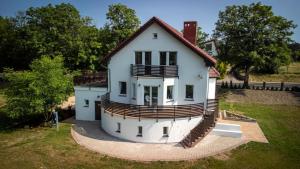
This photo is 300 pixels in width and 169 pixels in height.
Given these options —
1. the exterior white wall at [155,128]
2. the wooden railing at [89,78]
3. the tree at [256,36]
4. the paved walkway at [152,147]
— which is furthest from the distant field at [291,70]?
the exterior white wall at [155,128]

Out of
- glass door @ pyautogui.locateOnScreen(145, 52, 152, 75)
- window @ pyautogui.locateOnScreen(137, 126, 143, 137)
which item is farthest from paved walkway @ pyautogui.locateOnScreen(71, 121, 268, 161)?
glass door @ pyautogui.locateOnScreen(145, 52, 152, 75)

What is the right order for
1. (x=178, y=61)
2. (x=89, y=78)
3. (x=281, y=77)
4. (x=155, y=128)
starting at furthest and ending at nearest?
1. (x=281, y=77)
2. (x=89, y=78)
3. (x=178, y=61)
4. (x=155, y=128)

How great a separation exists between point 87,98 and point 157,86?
8.35 m

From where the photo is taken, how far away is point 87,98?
24.9 metres

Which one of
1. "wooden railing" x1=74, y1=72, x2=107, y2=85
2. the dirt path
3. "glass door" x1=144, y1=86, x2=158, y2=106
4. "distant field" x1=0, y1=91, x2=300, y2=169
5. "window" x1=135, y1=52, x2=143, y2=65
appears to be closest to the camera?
"distant field" x1=0, y1=91, x2=300, y2=169

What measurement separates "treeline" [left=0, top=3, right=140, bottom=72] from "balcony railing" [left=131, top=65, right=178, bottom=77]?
821 inches

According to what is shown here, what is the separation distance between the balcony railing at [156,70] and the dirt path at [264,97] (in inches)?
651

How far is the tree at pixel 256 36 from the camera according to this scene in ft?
119

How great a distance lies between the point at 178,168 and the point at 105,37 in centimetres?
3311

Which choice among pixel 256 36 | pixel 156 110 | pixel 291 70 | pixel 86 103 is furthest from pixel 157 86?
pixel 291 70

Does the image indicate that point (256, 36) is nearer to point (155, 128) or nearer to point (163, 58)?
point (163, 58)

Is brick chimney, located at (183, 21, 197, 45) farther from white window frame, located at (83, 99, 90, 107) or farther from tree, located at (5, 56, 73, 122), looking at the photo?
tree, located at (5, 56, 73, 122)

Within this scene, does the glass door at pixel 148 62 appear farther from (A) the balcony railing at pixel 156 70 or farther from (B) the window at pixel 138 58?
(B) the window at pixel 138 58

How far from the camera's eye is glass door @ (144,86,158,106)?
2172 centimetres
